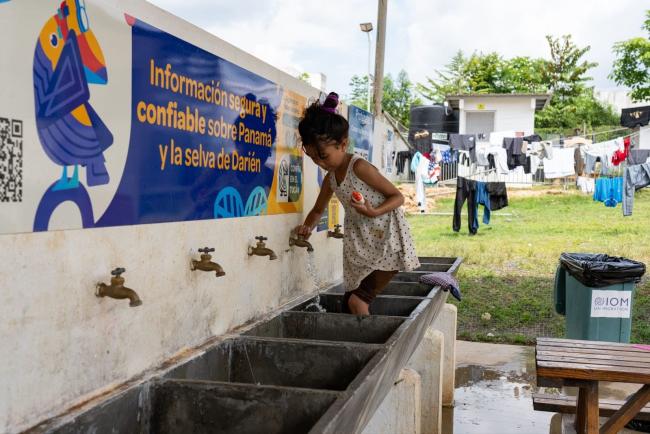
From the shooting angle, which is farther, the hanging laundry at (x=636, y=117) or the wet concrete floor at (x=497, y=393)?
the hanging laundry at (x=636, y=117)

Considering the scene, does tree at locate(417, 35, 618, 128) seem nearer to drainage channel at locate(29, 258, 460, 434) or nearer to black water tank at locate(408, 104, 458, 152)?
black water tank at locate(408, 104, 458, 152)

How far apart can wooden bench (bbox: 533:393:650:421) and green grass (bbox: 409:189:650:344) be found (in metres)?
2.27

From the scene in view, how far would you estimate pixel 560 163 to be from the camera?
44.2ft

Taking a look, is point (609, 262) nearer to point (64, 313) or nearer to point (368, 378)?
point (368, 378)

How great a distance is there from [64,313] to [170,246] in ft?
2.05

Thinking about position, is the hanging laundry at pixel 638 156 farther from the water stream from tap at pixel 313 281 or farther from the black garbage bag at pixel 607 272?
the water stream from tap at pixel 313 281

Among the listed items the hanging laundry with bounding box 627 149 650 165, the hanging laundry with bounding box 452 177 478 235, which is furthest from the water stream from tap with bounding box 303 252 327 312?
the hanging laundry with bounding box 627 149 650 165

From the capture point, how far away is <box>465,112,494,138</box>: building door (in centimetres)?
2247

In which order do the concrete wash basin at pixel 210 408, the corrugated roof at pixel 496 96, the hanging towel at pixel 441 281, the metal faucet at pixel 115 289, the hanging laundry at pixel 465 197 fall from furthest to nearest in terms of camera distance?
1. the corrugated roof at pixel 496 96
2. the hanging laundry at pixel 465 197
3. the hanging towel at pixel 441 281
4. the concrete wash basin at pixel 210 408
5. the metal faucet at pixel 115 289

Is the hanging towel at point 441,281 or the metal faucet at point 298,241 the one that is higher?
the metal faucet at point 298,241

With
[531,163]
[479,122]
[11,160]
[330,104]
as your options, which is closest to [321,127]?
[330,104]

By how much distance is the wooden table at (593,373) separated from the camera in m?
3.19

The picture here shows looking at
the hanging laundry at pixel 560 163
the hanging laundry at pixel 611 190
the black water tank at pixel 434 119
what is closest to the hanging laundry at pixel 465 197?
the hanging laundry at pixel 560 163

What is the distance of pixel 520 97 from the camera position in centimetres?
2172
